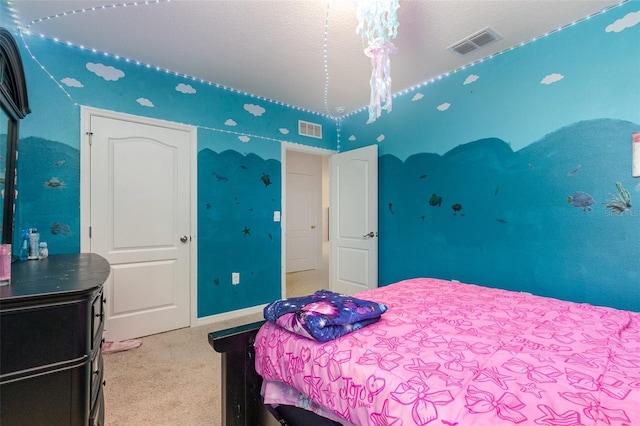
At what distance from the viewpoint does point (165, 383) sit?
79.9 inches

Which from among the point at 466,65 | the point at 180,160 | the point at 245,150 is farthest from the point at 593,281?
the point at 180,160

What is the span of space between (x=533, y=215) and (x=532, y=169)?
38 cm

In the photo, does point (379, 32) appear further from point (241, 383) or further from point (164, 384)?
point (164, 384)

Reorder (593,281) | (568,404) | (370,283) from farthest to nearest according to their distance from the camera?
(370,283)
(593,281)
(568,404)

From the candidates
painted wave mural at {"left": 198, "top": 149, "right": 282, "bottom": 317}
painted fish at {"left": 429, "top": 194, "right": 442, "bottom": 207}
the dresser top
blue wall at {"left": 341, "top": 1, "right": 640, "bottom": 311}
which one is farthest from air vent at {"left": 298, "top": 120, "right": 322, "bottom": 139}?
the dresser top

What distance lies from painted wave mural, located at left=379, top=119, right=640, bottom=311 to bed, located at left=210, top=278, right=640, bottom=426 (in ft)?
2.42

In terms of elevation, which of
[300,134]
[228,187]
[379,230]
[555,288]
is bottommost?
[555,288]

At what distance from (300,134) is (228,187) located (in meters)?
1.26

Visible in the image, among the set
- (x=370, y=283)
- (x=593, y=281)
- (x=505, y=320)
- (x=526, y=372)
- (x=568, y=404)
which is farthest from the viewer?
(x=370, y=283)

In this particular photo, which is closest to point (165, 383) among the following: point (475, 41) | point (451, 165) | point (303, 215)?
point (451, 165)

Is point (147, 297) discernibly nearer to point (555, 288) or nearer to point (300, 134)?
point (300, 134)

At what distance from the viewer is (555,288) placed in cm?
232

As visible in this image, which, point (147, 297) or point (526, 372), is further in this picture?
point (147, 297)

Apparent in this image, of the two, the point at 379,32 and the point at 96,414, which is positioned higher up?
the point at 379,32
